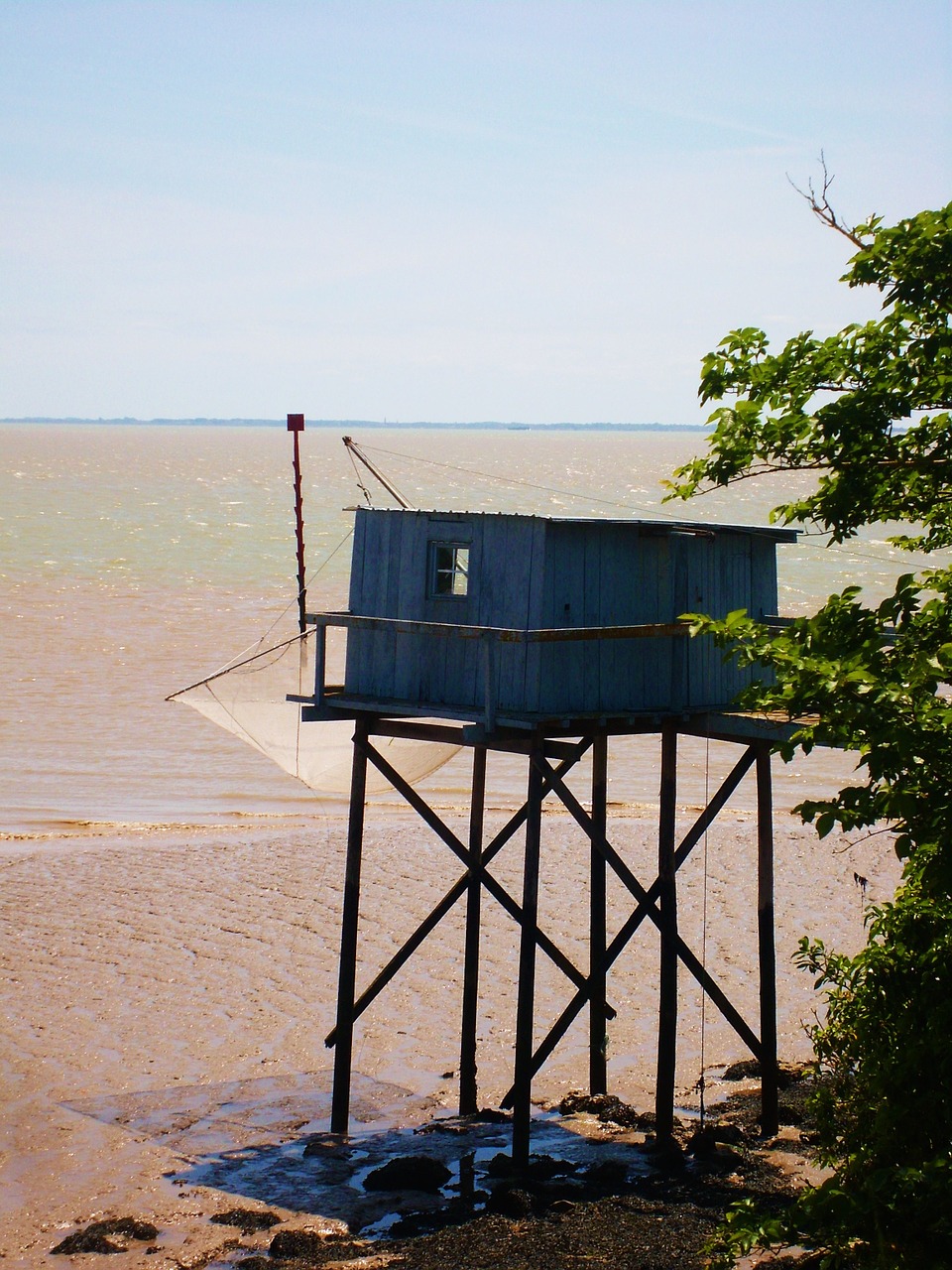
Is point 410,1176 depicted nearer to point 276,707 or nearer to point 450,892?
point 450,892

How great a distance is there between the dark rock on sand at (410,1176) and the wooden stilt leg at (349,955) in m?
1.27

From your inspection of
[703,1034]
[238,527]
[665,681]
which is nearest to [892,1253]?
[665,681]

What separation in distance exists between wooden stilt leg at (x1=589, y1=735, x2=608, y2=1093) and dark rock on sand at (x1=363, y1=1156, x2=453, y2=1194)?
7.99ft

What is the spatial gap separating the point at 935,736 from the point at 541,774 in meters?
6.51

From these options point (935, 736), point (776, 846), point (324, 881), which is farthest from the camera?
point (776, 846)

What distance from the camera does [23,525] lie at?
8406cm

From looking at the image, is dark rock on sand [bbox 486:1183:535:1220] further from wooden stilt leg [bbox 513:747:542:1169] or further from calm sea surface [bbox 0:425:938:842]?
calm sea surface [bbox 0:425:938:842]

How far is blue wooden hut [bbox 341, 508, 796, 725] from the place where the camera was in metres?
12.4

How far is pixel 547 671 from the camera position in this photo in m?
12.3

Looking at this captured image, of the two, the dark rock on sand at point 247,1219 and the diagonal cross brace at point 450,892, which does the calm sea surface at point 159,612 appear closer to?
the diagonal cross brace at point 450,892

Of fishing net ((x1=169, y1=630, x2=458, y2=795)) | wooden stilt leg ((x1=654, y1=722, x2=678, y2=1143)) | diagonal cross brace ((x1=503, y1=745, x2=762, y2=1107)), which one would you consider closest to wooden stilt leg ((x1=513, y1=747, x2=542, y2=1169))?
diagonal cross brace ((x1=503, y1=745, x2=762, y2=1107))

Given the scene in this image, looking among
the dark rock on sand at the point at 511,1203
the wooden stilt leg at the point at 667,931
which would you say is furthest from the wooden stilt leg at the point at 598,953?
the dark rock on sand at the point at 511,1203

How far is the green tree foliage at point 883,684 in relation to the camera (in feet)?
20.7

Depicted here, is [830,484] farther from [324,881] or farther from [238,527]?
[238,527]
